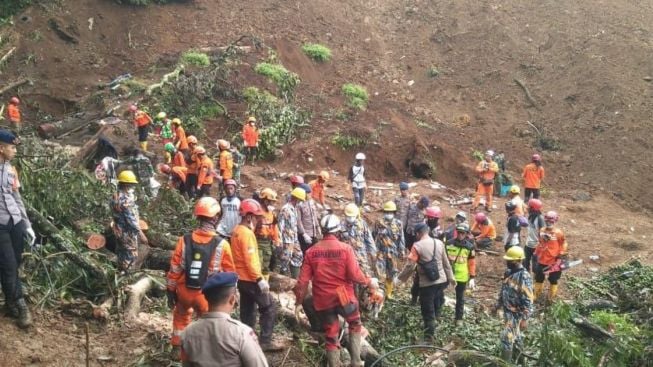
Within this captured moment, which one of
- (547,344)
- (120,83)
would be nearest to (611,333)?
(547,344)

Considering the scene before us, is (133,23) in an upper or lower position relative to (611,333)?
upper

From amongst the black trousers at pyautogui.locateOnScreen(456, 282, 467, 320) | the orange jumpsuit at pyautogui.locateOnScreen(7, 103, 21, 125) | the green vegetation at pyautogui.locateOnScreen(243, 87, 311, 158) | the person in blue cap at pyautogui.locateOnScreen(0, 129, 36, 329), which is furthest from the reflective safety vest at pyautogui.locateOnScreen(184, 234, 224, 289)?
the orange jumpsuit at pyautogui.locateOnScreen(7, 103, 21, 125)

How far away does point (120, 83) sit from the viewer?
17750 millimetres

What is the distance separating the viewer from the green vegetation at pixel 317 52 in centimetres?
2128

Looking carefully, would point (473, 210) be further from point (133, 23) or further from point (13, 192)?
point (133, 23)

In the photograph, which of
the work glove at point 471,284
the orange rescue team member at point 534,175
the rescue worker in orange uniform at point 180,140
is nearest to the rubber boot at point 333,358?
the work glove at point 471,284

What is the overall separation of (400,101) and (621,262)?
36.2 ft

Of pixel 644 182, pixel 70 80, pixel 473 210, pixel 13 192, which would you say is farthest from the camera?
pixel 70 80

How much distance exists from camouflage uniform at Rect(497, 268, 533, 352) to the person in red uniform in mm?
1813

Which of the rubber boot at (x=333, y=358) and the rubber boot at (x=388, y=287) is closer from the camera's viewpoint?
the rubber boot at (x=333, y=358)

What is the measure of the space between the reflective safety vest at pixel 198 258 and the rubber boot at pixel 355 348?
5.14 feet

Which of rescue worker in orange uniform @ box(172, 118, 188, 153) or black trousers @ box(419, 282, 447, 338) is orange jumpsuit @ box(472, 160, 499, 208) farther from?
rescue worker in orange uniform @ box(172, 118, 188, 153)

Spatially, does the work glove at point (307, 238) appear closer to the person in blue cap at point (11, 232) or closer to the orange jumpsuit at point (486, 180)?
the person in blue cap at point (11, 232)

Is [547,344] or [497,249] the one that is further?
[497,249]
